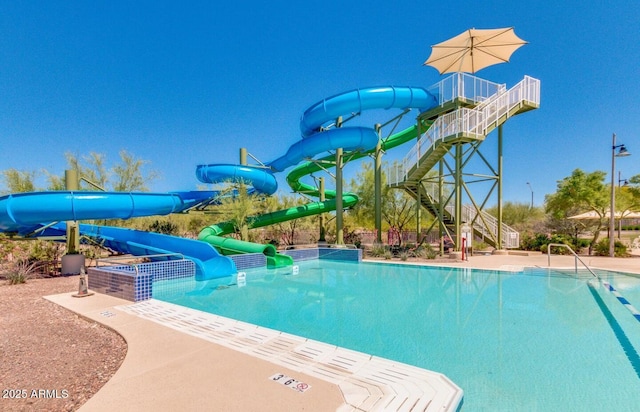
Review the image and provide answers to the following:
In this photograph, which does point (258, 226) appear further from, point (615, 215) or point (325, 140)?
point (615, 215)

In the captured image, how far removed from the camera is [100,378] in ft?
9.67

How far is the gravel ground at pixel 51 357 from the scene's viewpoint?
104 inches

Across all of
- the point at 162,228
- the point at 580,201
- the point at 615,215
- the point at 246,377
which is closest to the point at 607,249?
the point at 615,215

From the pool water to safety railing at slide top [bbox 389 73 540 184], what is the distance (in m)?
5.54

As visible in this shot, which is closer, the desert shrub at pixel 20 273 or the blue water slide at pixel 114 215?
the desert shrub at pixel 20 273

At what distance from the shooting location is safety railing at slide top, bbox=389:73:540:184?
12.0 metres

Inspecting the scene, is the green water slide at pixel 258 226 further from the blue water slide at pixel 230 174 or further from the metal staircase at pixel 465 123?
the metal staircase at pixel 465 123

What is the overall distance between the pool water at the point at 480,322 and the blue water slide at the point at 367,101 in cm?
694

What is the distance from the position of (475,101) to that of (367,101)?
478 cm

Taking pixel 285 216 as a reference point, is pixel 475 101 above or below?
above

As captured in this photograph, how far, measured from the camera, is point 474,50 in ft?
45.2

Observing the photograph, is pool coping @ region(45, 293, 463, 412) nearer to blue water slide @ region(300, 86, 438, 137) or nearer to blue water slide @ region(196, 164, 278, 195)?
blue water slide @ region(300, 86, 438, 137)

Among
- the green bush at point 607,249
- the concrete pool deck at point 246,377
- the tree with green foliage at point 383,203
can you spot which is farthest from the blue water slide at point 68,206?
the green bush at point 607,249

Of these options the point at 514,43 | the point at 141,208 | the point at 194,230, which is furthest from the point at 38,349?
the point at 194,230
